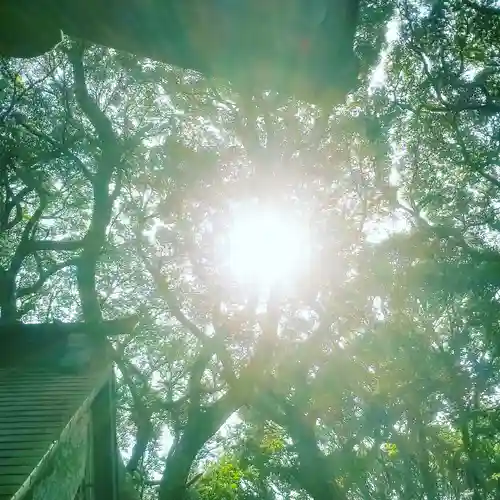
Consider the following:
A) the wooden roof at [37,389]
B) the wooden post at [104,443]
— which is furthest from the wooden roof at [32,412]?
the wooden post at [104,443]

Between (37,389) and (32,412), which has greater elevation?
(37,389)

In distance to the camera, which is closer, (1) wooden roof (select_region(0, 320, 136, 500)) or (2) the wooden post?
(1) wooden roof (select_region(0, 320, 136, 500))

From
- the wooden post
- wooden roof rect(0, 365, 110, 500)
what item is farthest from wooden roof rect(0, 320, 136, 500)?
the wooden post

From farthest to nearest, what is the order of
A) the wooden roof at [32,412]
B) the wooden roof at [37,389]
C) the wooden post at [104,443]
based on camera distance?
the wooden post at [104,443] < the wooden roof at [37,389] < the wooden roof at [32,412]

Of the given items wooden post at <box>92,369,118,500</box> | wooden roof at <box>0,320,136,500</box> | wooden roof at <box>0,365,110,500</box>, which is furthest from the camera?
wooden post at <box>92,369,118,500</box>

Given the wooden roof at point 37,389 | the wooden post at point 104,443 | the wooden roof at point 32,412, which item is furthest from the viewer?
the wooden post at point 104,443

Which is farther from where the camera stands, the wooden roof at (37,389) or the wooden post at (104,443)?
the wooden post at (104,443)

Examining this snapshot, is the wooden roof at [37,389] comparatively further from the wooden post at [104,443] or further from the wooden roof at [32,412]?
→ the wooden post at [104,443]

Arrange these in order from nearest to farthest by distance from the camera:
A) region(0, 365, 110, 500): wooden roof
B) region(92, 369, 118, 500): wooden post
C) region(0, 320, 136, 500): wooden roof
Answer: region(0, 365, 110, 500): wooden roof, region(0, 320, 136, 500): wooden roof, region(92, 369, 118, 500): wooden post

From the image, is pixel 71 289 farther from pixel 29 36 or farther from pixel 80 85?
pixel 29 36

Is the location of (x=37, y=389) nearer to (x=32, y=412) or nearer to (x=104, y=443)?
(x=32, y=412)

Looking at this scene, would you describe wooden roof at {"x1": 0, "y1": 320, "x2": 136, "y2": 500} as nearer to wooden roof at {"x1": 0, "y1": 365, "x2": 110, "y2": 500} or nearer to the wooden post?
wooden roof at {"x1": 0, "y1": 365, "x2": 110, "y2": 500}

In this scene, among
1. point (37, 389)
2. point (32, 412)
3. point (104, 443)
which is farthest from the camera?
point (104, 443)

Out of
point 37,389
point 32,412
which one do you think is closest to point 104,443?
point 37,389
